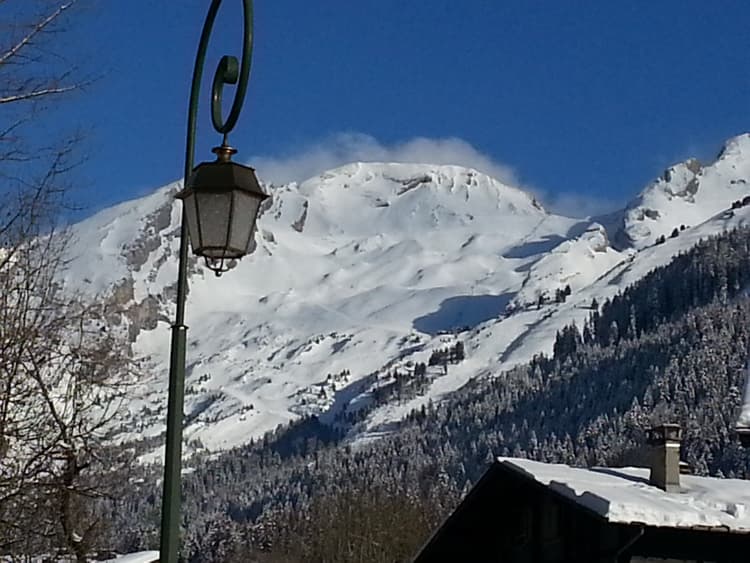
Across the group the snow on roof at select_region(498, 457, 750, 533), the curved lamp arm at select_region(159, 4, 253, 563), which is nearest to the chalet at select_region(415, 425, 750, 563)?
the snow on roof at select_region(498, 457, 750, 533)

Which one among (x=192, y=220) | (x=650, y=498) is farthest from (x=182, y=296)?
(x=650, y=498)

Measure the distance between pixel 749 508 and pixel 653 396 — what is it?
142 m

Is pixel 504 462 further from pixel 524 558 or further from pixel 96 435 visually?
pixel 96 435

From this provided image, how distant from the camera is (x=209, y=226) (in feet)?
→ 27.0

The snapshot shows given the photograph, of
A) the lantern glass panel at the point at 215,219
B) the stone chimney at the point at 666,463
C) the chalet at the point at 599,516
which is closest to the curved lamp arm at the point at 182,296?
the lantern glass panel at the point at 215,219

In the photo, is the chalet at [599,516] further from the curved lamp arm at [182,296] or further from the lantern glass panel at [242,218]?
the lantern glass panel at [242,218]

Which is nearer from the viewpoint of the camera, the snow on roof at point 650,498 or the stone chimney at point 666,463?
the snow on roof at point 650,498

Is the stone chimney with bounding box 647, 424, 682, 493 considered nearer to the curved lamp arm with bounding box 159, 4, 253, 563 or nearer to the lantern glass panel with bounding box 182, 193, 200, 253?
the curved lamp arm with bounding box 159, 4, 253, 563

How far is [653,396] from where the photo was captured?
156m

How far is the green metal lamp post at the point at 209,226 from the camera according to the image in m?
8.23

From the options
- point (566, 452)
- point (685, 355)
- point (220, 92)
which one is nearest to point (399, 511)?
point (220, 92)

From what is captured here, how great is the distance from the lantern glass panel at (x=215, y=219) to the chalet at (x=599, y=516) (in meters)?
8.67

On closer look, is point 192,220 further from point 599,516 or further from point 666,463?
point 666,463

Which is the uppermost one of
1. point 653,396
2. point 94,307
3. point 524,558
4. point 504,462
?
point 653,396
